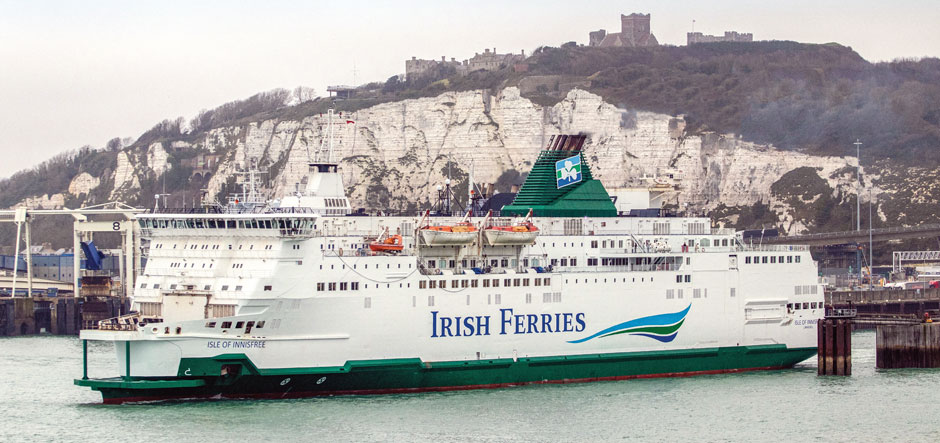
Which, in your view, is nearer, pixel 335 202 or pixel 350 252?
pixel 350 252

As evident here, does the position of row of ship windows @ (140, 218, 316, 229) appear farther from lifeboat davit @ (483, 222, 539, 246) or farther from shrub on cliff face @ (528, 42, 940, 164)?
shrub on cliff face @ (528, 42, 940, 164)

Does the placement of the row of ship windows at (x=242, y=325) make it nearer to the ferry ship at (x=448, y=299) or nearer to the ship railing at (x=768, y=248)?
the ferry ship at (x=448, y=299)

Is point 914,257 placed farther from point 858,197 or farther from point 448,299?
point 448,299

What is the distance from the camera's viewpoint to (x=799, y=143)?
82.3 metres

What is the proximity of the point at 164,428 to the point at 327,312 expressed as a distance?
543cm

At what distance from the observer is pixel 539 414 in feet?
107

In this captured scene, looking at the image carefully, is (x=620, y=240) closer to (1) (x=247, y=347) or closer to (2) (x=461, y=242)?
(2) (x=461, y=242)

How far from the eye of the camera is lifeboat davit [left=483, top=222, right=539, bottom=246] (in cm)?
3684

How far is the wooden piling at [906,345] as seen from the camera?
137 feet

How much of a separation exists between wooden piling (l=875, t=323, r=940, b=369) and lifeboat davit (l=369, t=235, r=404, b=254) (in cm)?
1575

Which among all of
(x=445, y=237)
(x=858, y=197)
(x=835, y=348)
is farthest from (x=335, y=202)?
(x=858, y=197)

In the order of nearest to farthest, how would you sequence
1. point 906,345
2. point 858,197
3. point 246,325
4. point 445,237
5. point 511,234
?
point 246,325
point 445,237
point 511,234
point 906,345
point 858,197

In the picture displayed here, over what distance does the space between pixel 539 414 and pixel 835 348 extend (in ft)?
37.5

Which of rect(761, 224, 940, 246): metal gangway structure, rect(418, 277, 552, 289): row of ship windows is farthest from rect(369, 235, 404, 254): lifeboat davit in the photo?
rect(761, 224, 940, 246): metal gangway structure
